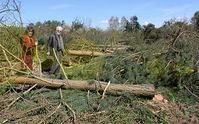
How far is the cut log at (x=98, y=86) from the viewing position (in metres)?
8.90

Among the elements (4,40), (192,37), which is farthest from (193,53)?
(4,40)

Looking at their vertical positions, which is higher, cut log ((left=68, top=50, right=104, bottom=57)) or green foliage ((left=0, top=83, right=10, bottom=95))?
cut log ((left=68, top=50, right=104, bottom=57))

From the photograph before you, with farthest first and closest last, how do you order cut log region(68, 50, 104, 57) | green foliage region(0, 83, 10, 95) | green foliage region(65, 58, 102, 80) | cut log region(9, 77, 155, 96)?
cut log region(68, 50, 104, 57) → green foliage region(65, 58, 102, 80) → green foliage region(0, 83, 10, 95) → cut log region(9, 77, 155, 96)

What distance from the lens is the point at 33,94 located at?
9.00m

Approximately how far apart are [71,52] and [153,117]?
24.3 ft

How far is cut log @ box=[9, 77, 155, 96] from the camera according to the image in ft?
29.2

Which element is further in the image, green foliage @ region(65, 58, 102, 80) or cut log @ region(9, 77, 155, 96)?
green foliage @ region(65, 58, 102, 80)

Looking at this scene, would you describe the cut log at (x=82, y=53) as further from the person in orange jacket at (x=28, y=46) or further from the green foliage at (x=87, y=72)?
the green foliage at (x=87, y=72)

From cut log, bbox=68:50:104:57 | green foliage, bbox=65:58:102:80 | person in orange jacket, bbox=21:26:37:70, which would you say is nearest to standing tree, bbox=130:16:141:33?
cut log, bbox=68:50:104:57

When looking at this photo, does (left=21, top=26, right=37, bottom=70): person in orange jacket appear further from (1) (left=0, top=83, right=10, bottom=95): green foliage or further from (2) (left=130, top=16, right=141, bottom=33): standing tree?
(2) (left=130, top=16, right=141, bottom=33): standing tree

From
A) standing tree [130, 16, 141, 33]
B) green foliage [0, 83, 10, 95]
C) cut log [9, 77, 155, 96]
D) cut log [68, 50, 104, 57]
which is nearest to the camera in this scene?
cut log [9, 77, 155, 96]

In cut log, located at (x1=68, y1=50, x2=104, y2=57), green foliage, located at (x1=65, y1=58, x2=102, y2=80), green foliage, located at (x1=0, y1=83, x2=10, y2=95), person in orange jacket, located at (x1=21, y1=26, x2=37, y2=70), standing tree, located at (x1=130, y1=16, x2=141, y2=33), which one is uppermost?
standing tree, located at (x1=130, y1=16, x2=141, y2=33)

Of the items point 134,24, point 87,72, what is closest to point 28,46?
point 87,72

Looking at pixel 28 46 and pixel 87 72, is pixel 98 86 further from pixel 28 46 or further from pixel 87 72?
pixel 28 46
